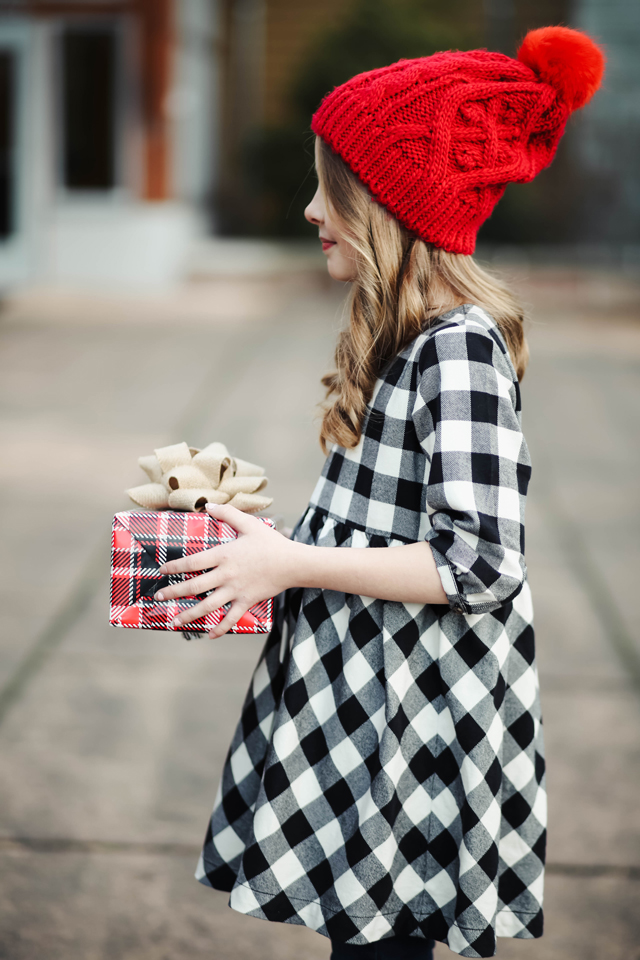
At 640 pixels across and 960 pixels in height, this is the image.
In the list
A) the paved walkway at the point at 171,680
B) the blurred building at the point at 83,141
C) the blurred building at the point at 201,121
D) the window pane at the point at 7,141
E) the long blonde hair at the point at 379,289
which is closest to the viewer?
the long blonde hair at the point at 379,289

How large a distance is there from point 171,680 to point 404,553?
6.60 ft

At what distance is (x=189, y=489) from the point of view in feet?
4.58

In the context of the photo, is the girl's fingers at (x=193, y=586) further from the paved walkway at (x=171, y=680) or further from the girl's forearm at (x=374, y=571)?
the paved walkway at (x=171, y=680)

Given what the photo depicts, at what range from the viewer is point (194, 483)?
142 centimetres

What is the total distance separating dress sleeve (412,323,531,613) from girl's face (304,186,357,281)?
22 centimetres

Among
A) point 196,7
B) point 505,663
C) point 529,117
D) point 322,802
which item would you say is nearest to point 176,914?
point 322,802

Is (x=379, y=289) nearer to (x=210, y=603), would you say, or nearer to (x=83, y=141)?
(x=210, y=603)

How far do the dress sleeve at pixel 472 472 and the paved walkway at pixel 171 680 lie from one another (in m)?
0.41

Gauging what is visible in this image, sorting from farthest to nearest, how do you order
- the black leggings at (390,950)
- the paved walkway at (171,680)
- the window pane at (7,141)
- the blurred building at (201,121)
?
the window pane at (7,141), the blurred building at (201,121), the paved walkway at (171,680), the black leggings at (390,950)

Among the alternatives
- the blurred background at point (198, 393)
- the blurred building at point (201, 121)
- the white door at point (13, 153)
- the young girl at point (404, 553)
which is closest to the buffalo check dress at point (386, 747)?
the young girl at point (404, 553)

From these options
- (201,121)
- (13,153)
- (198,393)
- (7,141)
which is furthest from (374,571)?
(201,121)

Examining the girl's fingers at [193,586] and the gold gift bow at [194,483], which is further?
the gold gift bow at [194,483]

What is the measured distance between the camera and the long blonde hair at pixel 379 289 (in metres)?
1.39

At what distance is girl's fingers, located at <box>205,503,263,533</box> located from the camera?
131cm
